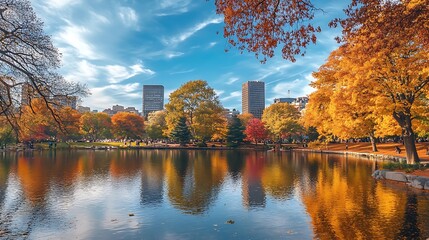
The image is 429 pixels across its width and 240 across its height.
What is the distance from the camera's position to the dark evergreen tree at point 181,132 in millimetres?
74312

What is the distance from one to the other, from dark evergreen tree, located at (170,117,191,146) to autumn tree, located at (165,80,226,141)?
1462 millimetres

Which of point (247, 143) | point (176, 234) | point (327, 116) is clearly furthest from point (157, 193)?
point (247, 143)

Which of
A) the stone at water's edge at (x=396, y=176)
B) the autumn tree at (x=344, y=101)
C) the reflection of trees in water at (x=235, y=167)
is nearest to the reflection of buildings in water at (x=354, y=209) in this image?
the stone at water's edge at (x=396, y=176)

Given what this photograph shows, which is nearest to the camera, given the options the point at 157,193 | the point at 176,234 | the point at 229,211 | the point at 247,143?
the point at 176,234

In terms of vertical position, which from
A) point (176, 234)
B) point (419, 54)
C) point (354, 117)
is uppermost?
point (419, 54)

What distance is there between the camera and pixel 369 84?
83.9 feet

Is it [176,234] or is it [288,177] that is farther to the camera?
[288,177]

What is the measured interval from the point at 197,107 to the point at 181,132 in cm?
735

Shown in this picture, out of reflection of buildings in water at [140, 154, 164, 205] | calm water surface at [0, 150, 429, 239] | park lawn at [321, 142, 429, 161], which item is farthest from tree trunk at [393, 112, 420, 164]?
reflection of buildings in water at [140, 154, 164, 205]

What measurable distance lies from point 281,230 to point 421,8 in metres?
9.15

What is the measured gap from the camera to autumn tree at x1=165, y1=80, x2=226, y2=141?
7456cm

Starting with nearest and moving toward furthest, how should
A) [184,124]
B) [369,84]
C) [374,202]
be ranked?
[374,202]
[369,84]
[184,124]

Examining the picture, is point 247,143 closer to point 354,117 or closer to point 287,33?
point 354,117

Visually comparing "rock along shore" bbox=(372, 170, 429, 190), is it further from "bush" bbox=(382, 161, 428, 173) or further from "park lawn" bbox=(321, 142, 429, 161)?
"park lawn" bbox=(321, 142, 429, 161)
